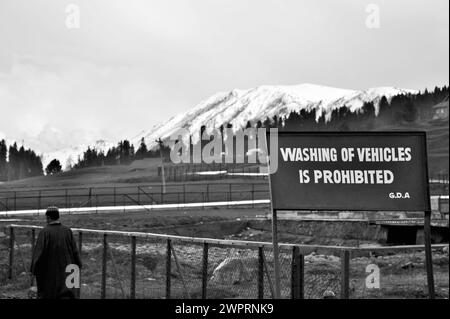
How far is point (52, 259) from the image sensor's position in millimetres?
9656

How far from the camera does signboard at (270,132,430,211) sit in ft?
32.6

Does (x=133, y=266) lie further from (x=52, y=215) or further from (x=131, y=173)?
(x=131, y=173)

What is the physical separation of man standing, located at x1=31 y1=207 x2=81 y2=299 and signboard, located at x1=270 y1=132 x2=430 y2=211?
3170 millimetres

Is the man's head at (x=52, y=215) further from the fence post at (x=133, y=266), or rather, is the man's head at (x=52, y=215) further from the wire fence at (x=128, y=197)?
the wire fence at (x=128, y=197)

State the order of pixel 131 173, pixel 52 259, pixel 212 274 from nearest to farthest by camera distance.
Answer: pixel 52 259 → pixel 212 274 → pixel 131 173

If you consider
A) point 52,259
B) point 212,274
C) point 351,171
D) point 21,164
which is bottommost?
point 212,274

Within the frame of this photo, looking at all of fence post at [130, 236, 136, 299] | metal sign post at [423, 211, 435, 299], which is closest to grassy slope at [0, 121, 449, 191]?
fence post at [130, 236, 136, 299]

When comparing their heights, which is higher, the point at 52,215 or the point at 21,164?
the point at 21,164

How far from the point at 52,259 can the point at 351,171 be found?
4540mm

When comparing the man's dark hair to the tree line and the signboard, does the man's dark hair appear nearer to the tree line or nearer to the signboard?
the signboard

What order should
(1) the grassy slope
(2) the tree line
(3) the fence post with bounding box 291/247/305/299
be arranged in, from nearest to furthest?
(3) the fence post with bounding box 291/247/305/299 → (1) the grassy slope → (2) the tree line

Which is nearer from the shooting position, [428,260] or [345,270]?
[428,260]

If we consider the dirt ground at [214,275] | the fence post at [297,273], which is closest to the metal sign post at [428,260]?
the fence post at [297,273]

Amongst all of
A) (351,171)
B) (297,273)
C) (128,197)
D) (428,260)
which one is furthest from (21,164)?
(428,260)
